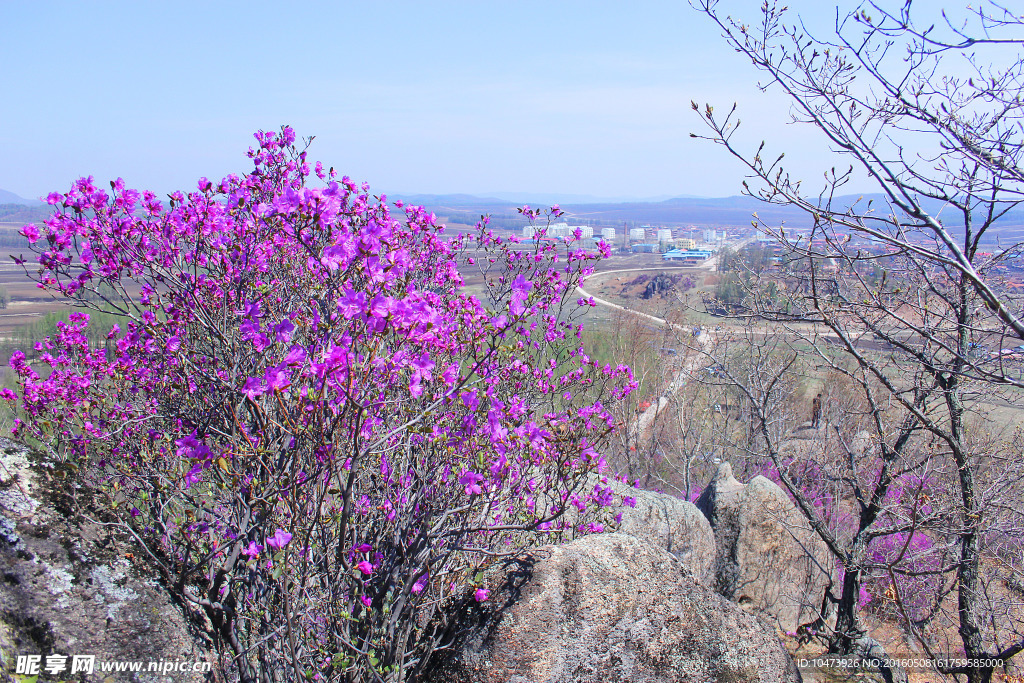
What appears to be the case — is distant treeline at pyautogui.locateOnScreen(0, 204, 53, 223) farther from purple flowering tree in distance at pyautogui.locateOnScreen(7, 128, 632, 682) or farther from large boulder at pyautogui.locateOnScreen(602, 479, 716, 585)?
large boulder at pyautogui.locateOnScreen(602, 479, 716, 585)

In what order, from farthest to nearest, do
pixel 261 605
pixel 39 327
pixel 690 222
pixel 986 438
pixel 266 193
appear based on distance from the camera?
pixel 690 222 → pixel 39 327 → pixel 986 438 → pixel 266 193 → pixel 261 605

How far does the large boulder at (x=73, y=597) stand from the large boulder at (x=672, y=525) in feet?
11.9

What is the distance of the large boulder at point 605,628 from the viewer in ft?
10.7

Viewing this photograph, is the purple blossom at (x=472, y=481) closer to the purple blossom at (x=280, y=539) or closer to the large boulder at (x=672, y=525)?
the purple blossom at (x=280, y=539)

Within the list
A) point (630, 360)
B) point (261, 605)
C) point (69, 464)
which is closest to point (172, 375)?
point (69, 464)

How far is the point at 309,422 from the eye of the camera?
239 centimetres

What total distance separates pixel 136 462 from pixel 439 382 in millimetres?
2409

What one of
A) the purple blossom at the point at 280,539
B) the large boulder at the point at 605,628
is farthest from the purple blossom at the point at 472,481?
the purple blossom at the point at 280,539

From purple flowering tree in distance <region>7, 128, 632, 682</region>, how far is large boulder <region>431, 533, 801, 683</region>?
0.69ft

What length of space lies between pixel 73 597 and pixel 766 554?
7.90 metres

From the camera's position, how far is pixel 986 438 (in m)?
7.76

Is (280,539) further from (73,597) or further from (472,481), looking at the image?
(73,597)

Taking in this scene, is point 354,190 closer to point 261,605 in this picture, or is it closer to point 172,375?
point 172,375

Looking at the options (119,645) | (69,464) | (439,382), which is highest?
(439,382)
